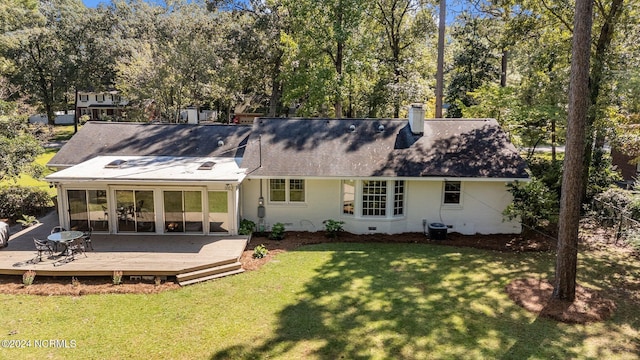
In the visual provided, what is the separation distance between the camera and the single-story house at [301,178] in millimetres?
14688

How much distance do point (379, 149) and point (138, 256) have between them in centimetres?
986

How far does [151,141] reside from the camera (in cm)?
1869

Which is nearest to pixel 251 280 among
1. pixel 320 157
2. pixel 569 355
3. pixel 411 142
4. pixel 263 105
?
pixel 320 157

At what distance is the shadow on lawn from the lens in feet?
28.4

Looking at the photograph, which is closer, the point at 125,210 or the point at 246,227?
the point at 125,210

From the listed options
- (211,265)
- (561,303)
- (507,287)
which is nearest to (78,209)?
(211,265)

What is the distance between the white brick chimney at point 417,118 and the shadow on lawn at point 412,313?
592cm

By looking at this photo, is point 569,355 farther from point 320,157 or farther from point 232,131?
point 232,131

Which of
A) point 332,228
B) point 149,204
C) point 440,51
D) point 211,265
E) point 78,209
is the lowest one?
point 211,265

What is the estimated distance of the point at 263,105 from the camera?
138 ft

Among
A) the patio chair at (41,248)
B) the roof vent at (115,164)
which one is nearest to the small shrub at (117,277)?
the patio chair at (41,248)

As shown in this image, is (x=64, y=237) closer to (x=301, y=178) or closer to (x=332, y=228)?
(x=301, y=178)

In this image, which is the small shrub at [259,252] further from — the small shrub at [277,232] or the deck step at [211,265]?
the small shrub at [277,232]

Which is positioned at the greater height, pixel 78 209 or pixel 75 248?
pixel 78 209
